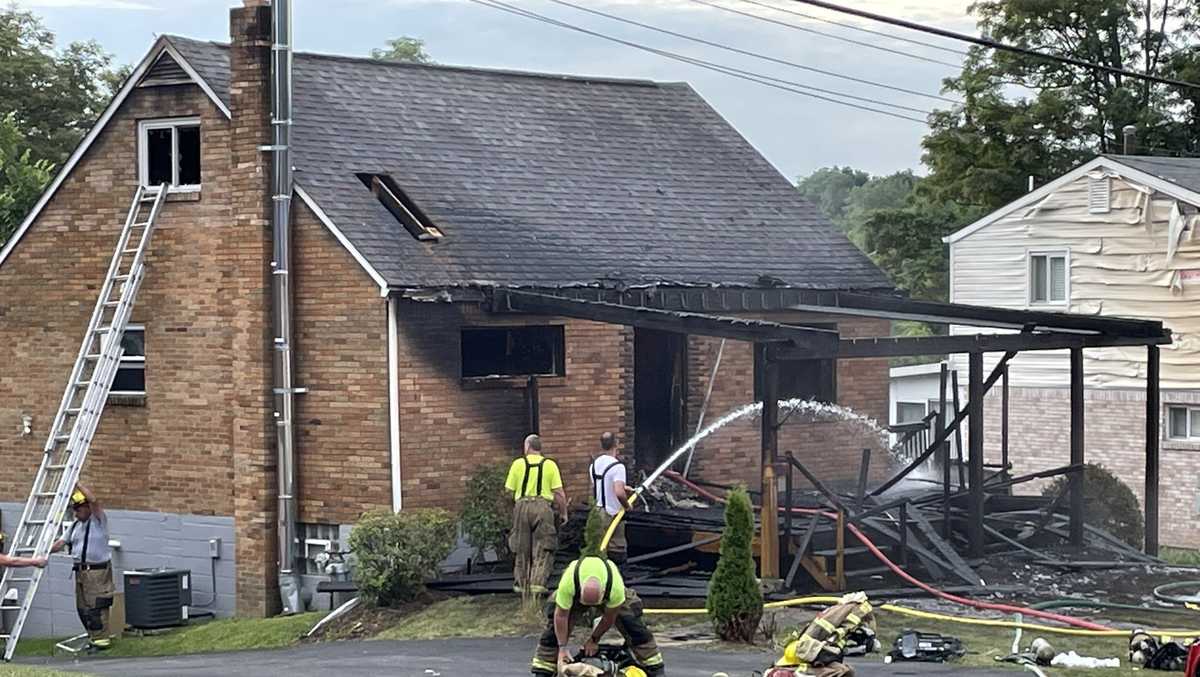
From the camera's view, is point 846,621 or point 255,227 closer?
point 846,621

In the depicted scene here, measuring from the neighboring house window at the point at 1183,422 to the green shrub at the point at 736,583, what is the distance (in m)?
18.8

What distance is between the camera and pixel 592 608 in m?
15.7

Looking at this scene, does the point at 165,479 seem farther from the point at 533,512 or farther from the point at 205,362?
the point at 533,512

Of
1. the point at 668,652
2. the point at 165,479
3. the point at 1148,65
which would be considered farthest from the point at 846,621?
the point at 1148,65

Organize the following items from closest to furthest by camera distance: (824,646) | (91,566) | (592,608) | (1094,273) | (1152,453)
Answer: (824,646), (592,608), (91,566), (1152,453), (1094,273)

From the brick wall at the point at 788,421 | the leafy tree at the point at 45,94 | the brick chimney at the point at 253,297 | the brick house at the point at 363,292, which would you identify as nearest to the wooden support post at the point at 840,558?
the brick house at the point at 363,292

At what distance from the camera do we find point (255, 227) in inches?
992

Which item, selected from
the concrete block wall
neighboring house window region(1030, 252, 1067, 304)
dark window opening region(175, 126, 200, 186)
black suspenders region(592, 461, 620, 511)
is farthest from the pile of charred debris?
neighboring house window region(1030, 252, 1067, 304)

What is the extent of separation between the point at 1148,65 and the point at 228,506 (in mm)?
36841

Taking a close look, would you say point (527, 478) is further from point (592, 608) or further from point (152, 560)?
point (152, 560)

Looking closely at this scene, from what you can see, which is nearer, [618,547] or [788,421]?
[618,547]

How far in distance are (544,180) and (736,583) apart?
35.6ft

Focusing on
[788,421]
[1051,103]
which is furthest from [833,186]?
[788,421]

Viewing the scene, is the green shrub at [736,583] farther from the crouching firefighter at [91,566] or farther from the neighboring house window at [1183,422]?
the neighboring house window at [1183,422]
